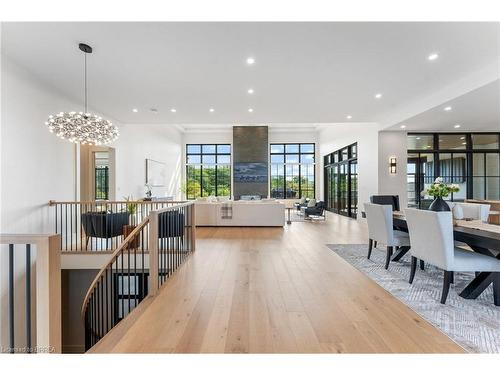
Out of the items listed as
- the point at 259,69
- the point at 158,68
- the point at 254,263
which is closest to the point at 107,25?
the point at 158,68

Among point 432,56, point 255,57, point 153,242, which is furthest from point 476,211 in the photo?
point 153,242

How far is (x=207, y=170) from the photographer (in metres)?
14.7

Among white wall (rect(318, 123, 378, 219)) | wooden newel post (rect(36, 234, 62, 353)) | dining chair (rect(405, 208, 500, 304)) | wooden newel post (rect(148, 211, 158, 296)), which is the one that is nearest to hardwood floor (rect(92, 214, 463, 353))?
wooden newel post (rect(148, 211, 158, 296))

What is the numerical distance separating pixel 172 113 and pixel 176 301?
5.58 metres

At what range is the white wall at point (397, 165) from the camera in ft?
27.6

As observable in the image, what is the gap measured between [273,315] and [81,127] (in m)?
3.99

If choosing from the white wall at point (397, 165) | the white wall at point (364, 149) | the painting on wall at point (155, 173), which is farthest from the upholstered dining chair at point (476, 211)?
the painting on wall at point (155, 173)

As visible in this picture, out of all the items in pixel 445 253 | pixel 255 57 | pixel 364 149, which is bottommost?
pixel 445 253

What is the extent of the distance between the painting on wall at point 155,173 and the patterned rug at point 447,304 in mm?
8011


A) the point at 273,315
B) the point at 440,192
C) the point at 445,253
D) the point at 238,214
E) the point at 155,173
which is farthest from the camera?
the point at 155,173

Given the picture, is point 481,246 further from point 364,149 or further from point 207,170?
point 207,170

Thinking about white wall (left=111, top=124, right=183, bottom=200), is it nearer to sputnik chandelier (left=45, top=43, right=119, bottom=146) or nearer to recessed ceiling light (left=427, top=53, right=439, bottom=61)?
sputnik chandelier (left=45, top=43, right=119, bottom=146)

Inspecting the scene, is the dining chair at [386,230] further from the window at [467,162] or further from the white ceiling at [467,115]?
the window at [467,162]

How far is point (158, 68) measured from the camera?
4375mm
